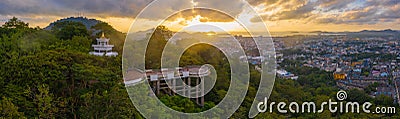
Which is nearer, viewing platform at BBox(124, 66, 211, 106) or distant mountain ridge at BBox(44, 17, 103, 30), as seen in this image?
viewing platform at BBox(124, 66, 211, 106)

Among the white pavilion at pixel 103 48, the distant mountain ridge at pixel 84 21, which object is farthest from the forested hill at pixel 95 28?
the white pavilion at pixel 103 48

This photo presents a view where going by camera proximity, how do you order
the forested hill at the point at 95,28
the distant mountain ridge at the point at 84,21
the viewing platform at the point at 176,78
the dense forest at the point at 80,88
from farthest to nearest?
the distant mountain ridge at the point at 84,21 → the forested hill at the point at 95,28 → the viewing platform at the point at 176,78 → the dense forest at the point at 80,88

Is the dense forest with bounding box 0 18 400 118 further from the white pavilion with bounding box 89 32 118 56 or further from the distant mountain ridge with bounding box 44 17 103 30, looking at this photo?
the distant mountain ridge with bounding box 44 17 103 30

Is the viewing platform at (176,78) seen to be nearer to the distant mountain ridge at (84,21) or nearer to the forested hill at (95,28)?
the forested hill at (95,28)

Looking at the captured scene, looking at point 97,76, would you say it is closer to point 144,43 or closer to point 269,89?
point 144,43

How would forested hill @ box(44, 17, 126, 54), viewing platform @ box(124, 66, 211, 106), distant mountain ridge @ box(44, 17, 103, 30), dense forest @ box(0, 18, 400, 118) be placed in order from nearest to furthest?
dense forest @ box(0, 18, 400, 118)
viewing platform @ box(124, 66, 211, 106)
forested hill @ box(44, 17, 126, 54)
distant mountain ridge @ box(44, 17, 103, 30)

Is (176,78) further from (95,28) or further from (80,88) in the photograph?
(95,28)

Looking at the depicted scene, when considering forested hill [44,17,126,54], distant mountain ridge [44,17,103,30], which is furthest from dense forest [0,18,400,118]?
distant mountain ridge [44,17,103,30]

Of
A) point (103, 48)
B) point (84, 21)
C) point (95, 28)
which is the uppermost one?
point (84, 21)

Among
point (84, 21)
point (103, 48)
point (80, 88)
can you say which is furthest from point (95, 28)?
point (80, 88)

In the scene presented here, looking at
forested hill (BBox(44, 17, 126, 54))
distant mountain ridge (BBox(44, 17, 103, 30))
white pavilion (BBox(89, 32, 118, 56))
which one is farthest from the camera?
distant mountain ridge (BBox(44, 17, 103, 30))
